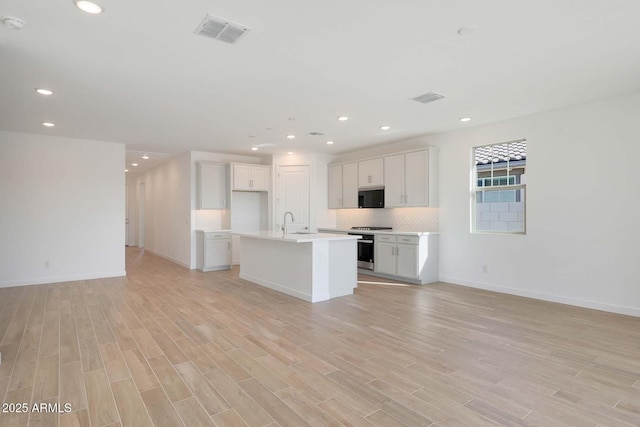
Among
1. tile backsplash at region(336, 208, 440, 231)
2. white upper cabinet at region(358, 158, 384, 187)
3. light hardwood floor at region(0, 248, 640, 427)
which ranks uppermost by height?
white upper cabinet at region(358, 158, 384, 187)

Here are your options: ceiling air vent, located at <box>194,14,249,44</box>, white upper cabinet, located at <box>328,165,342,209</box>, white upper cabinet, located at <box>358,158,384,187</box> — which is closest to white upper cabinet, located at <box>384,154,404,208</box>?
Answer: white upper cabinet, located at <box>358,158,384,187</box>

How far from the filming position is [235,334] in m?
3.56

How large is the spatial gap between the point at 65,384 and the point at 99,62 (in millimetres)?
2730

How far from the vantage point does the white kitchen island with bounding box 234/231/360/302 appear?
15.9 ft

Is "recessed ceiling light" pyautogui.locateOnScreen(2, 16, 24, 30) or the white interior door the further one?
the white interior door

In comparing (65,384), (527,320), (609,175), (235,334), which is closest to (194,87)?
(235,334)

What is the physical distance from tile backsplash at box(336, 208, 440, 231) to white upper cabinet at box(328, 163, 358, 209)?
→ 0.35m

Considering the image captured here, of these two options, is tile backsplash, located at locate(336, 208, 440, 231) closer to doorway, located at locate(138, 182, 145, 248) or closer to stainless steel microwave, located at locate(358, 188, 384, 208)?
stainless steel microwave, located at locate(358, 188, 384, 208)

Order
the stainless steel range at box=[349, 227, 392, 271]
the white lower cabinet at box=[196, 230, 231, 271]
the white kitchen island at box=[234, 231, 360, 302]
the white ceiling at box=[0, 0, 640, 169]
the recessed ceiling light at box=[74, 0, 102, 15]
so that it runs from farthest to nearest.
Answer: the white lower cabinet at box=[196, 230, 231, 271] < the stainless steel range at box=[349, 227, 392, 271] < the white kitchen island at box=[234, 231, 360, 302] < the white ceiling at box=[0, 0, 640, 169] < the recessed ceiling light at box=[74, 0, 102, 15]

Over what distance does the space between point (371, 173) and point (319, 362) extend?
4.84m

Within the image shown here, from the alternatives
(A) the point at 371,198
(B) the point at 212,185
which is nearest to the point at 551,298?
(A) the point at 371,198

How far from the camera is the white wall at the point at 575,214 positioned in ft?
13.9

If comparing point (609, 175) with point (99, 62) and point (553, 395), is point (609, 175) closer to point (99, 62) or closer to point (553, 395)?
point (553, 395)

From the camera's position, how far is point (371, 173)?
7.14 m
